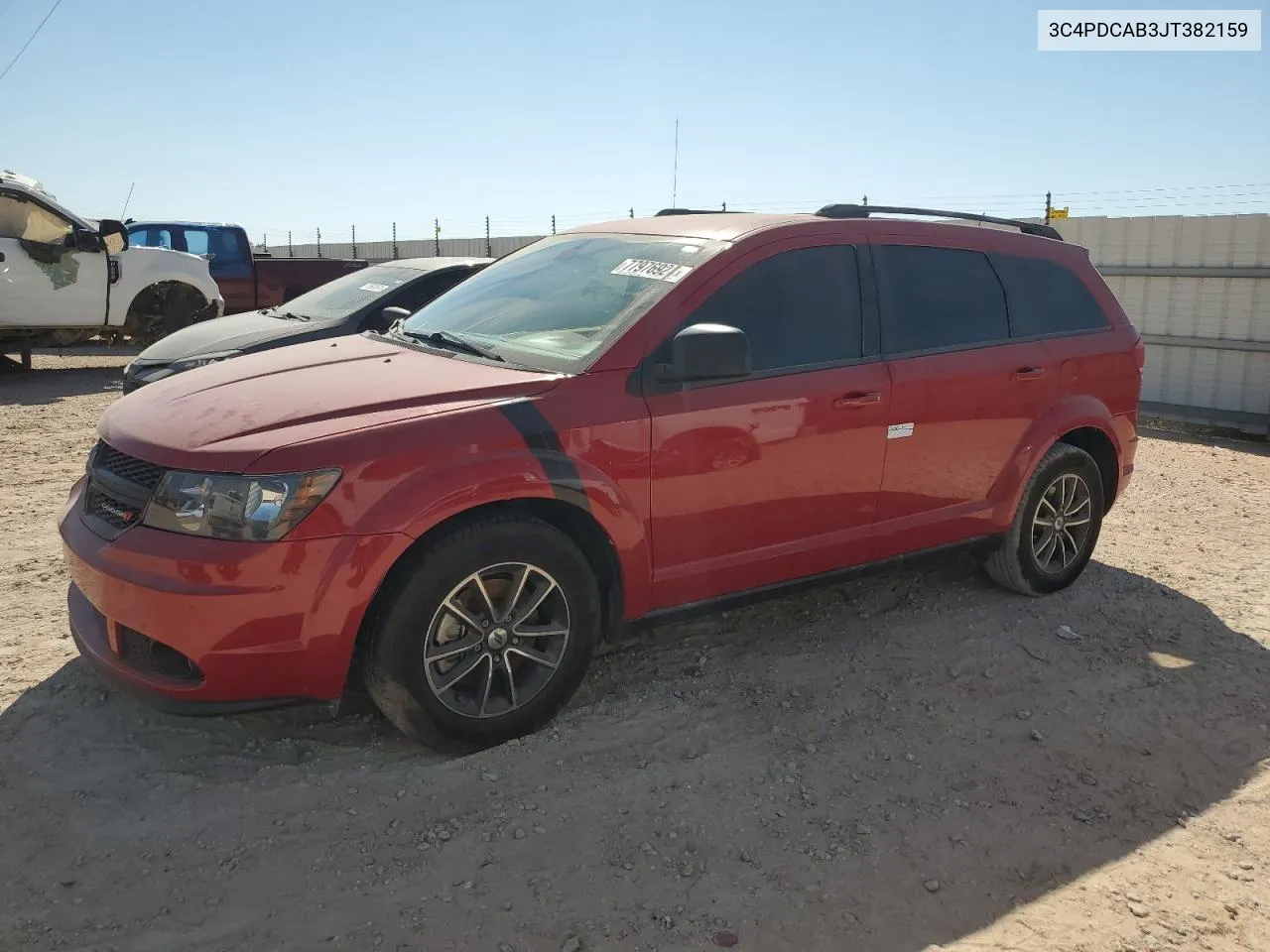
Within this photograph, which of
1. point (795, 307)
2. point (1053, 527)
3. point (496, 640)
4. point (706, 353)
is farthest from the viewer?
point (1053, 527)

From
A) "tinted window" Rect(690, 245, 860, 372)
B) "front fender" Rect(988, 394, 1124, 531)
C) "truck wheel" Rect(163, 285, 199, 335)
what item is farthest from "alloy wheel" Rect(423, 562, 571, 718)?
"truck wheel" Rect(163, 285, 199, 335)

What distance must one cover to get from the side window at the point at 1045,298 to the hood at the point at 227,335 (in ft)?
15.3

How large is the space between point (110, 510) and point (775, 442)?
89.3 inches

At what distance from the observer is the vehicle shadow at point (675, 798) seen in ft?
8.80

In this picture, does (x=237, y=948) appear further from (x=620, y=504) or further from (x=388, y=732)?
(x=620, y=504)

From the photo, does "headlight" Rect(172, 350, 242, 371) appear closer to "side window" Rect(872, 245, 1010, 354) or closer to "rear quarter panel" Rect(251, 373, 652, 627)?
"rear quarter panel" Rect(251, 373, 652, 627)

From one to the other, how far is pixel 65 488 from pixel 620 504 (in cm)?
464

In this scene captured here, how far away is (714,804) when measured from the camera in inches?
125

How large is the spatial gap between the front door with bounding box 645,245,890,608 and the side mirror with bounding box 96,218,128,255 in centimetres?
1006

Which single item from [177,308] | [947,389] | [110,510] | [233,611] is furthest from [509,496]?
[177,308]

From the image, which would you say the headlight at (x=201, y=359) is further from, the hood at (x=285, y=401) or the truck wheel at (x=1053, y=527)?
the truck wheel at (x=1053, y=527)

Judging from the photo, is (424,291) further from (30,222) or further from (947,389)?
(30,222)

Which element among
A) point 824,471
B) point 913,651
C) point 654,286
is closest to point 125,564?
point 654,286

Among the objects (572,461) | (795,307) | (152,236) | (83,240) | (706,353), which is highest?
(152,236)
